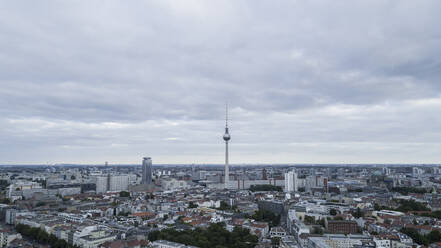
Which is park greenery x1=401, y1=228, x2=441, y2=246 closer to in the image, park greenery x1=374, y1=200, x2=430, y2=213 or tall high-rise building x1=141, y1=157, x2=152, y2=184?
park greenery x1=374, y1=200, x2=430, y2=213

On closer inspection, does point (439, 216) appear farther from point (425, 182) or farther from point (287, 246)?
point (425, 182)

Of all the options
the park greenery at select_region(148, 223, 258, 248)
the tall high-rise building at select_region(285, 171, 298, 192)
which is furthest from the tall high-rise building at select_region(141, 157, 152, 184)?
the park greenery at select_region(148, 223, 258, 248)

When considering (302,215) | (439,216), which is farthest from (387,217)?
(302,215)

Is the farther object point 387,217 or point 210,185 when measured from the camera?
point 210,185

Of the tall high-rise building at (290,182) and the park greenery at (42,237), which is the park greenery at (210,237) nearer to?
the park greenery at (42,237)

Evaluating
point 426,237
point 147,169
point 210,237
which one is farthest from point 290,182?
point 210,237

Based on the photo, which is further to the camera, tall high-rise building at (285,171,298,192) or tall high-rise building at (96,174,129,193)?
tall high-rise building at (285,171,298,192)
